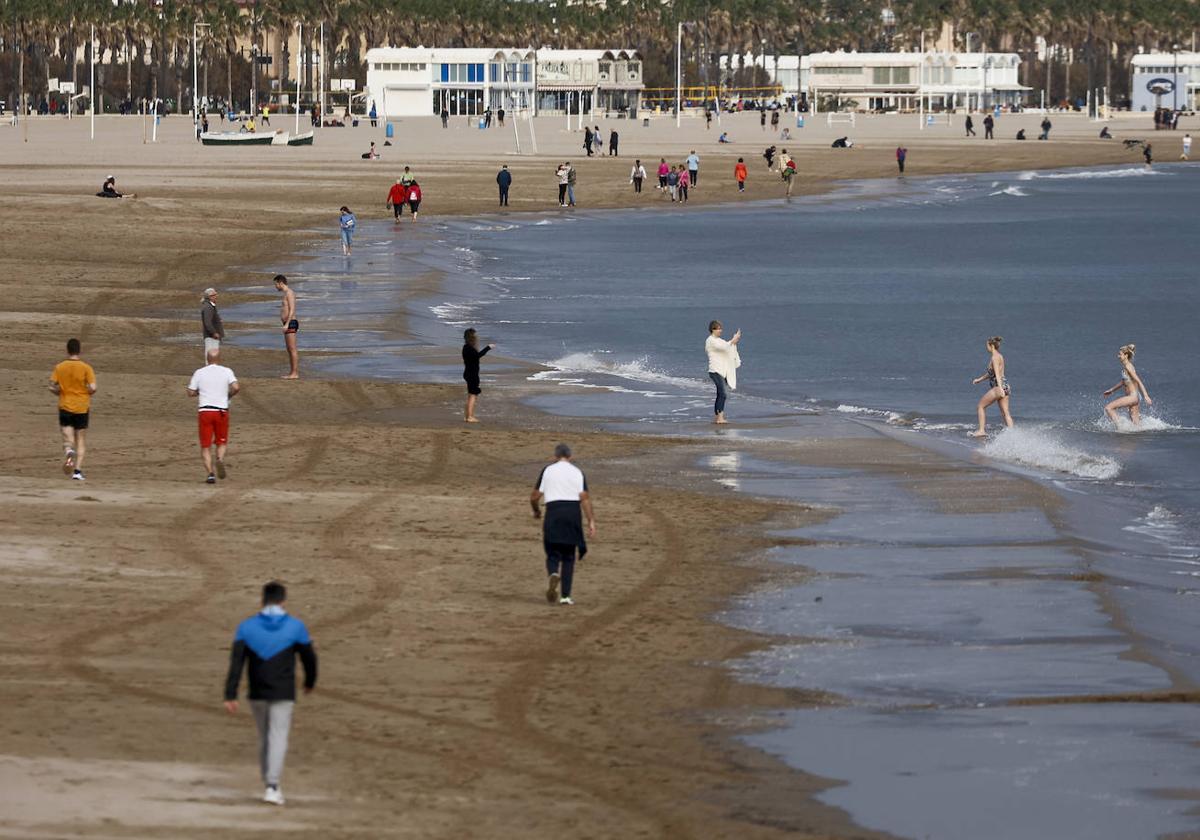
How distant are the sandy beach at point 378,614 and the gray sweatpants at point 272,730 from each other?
0.31 metres

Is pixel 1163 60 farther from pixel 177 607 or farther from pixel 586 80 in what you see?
pixel 177 607

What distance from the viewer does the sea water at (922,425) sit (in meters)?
13.3

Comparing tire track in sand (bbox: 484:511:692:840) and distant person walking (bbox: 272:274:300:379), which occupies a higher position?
distant person walking (bbox: 272:274:300:379)

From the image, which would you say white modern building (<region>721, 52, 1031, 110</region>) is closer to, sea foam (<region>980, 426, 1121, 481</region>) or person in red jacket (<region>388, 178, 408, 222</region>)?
person in red jacket (<region>388, 178, 408, 222</region>)

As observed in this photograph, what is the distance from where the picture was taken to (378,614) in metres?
16.3

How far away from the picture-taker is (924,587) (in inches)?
702

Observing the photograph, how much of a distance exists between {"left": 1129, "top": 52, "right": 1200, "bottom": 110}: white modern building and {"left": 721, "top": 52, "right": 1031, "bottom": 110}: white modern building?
38.1 feet

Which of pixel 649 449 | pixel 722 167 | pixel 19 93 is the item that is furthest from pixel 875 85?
pixel 649 449

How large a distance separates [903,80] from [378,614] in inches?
6636

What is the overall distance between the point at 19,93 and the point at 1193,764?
144003 mm

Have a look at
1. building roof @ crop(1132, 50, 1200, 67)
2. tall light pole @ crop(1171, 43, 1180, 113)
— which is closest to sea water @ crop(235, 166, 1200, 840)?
tall light pole @ crop(1171, 43, 1180, 113)

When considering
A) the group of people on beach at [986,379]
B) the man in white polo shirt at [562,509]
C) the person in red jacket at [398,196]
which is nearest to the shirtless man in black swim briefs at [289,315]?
the group of people on beach at [986,379]

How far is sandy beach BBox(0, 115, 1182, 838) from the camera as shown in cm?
1191

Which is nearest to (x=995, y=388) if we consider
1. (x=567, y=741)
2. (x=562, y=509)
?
(x=562, y=509)
